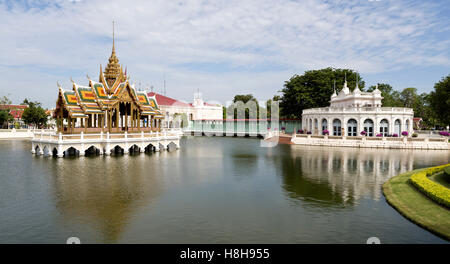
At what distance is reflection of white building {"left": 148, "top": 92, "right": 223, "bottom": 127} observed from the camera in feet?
358

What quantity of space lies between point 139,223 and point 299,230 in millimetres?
6792

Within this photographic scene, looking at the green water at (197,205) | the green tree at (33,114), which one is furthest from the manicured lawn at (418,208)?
the green tree at (33,114)

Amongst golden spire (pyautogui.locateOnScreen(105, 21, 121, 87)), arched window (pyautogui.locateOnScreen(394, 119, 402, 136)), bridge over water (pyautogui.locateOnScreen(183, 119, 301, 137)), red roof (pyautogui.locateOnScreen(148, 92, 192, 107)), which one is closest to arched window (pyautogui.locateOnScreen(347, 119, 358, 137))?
arched window (pyautogui.locateOnScreen(394, 119, 402, 136))

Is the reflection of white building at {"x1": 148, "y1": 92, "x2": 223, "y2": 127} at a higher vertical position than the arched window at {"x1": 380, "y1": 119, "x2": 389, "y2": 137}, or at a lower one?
higher

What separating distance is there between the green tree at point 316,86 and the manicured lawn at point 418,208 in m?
54.7

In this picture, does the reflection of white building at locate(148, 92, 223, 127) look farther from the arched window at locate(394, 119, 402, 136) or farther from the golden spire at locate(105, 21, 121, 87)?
the arched window at locate(394, 119, 402, 136)

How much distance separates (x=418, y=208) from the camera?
1440 cm

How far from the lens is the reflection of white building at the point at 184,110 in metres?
109

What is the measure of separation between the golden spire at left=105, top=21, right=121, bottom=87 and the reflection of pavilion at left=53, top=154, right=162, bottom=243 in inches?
681

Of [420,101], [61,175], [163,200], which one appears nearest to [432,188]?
[163,200]

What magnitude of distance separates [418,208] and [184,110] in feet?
363

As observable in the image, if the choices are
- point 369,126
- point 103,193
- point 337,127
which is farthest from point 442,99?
Answer: point 103,193

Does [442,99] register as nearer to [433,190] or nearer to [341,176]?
[341,176]
